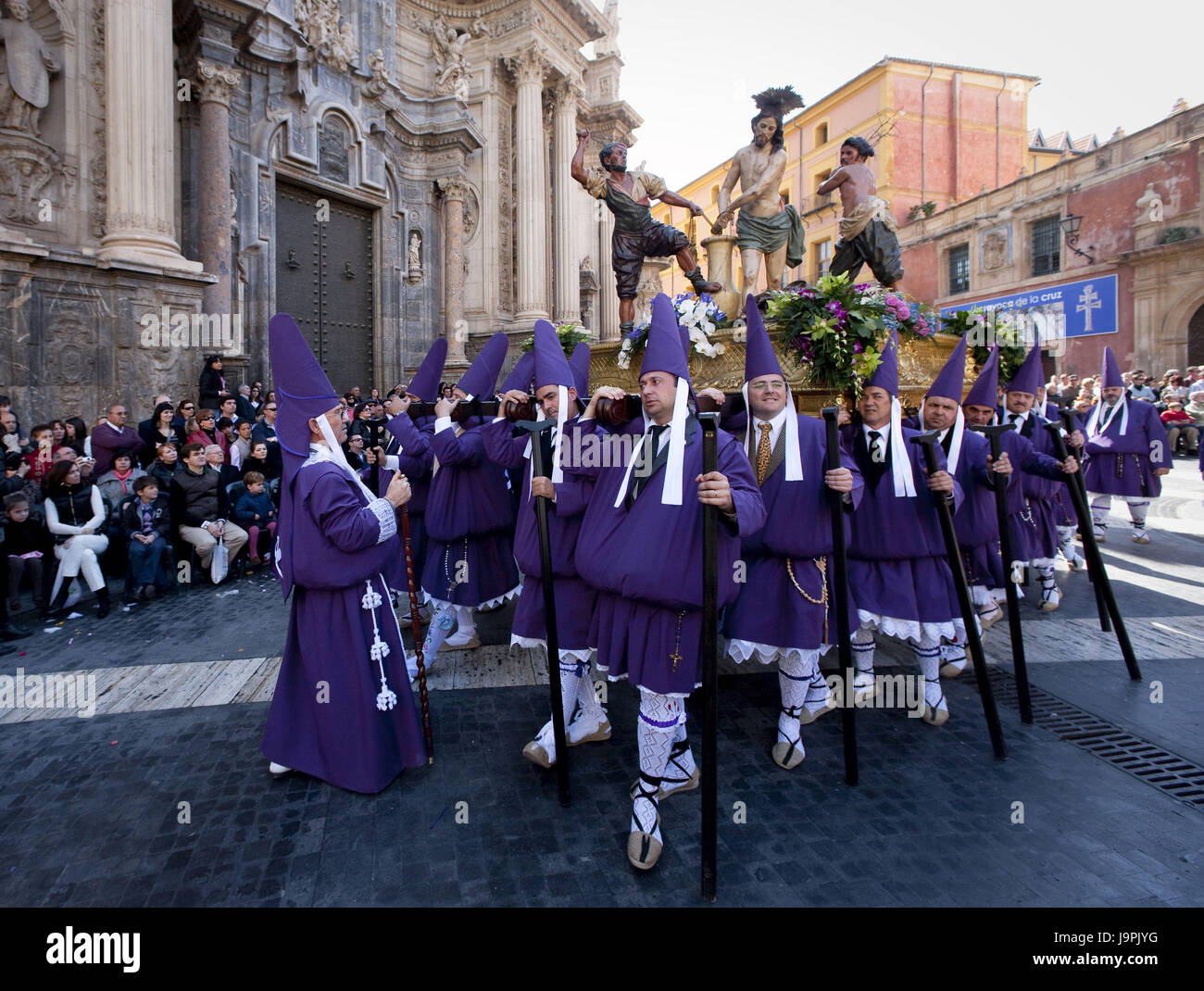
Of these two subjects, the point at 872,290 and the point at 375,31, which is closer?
the point at 872,290

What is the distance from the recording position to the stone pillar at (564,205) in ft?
63.0

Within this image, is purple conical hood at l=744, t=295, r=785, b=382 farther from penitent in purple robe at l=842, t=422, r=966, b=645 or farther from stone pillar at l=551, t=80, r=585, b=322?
stone pillar at l=551, t=80, r=585, b=322

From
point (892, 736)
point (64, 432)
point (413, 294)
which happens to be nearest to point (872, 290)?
point (892, 736)

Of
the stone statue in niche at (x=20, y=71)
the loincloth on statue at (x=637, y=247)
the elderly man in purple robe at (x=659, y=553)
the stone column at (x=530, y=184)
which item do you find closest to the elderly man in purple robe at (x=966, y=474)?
the elderly man in purple robe at (x=659, y=553)

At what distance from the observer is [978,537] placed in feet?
16.8

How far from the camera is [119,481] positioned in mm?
7660

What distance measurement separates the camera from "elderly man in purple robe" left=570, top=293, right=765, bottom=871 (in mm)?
2883

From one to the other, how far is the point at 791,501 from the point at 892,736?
1.67 m

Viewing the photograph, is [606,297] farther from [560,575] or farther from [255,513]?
[560,575]

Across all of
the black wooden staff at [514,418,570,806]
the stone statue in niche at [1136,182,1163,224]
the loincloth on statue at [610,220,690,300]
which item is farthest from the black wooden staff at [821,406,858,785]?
the stone statue in niche at [1136,182,1163,224]

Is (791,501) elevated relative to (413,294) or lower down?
lower down

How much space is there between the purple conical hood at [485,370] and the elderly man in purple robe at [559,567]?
0.79 meters

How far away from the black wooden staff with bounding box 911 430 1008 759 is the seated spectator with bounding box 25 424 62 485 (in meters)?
8.65
